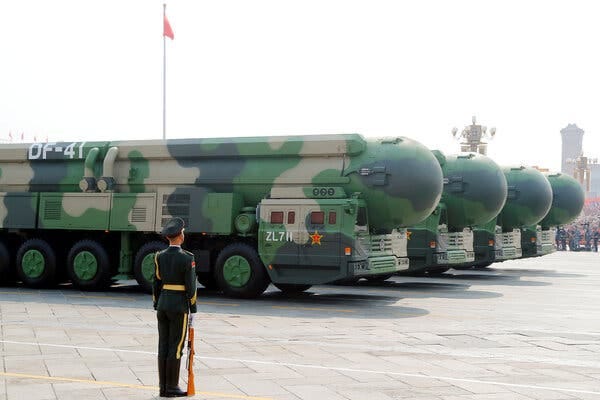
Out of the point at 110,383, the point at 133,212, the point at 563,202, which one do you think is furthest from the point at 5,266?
the point at 563,202

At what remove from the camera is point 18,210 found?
61.1 ft

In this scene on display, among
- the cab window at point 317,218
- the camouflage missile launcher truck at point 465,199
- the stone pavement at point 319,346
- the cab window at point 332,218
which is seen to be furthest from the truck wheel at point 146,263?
the camouflage missile launcher truck at point 465,199

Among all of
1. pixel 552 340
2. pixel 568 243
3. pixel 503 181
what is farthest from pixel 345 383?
pixel 568 243

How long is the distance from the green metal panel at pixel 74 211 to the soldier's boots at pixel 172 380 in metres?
10.2

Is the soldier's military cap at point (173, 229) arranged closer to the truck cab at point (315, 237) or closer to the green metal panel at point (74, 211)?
the truck cab at point (315, 237)

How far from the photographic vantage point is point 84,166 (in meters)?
18.3

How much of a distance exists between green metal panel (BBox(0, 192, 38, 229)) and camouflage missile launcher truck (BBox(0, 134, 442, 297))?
0.07 feet

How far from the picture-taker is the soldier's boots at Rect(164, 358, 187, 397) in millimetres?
7684

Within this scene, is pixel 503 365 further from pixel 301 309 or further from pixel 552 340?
pixel 301 309

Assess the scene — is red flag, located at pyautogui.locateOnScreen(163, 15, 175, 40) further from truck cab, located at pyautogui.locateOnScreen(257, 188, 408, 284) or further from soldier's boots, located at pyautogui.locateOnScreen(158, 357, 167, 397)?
soldier's boots, located at pyautogui.locateOnScreen(158, 357, 167, 397)

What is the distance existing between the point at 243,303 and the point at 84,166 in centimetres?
479

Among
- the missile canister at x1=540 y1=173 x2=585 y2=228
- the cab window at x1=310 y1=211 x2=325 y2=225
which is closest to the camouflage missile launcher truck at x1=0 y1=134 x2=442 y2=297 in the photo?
the cab window at x1=310 y1=211 x2=325 y2=225

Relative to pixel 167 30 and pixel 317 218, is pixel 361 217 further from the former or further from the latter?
pixel 167 30

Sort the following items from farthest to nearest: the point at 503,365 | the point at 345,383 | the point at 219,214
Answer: the point at 219,214
the point at 503,365
the point at 345,383
